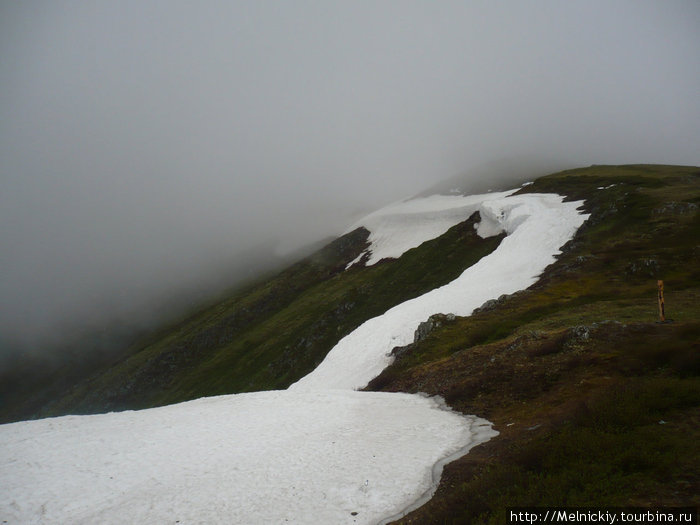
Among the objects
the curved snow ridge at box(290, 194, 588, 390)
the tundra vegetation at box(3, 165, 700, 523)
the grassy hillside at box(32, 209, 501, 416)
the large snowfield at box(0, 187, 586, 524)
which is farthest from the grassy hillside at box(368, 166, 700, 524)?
the grassy hillside at box(32, 209, 501, 416)

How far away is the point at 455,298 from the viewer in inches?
1868

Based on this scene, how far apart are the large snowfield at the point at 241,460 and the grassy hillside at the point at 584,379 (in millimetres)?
2186

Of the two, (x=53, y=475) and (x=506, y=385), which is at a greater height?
(x=53, y=475)

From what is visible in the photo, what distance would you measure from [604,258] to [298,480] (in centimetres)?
4180

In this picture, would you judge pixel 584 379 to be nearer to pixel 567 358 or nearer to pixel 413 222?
pixel 567 358

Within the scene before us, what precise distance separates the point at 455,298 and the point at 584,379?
27665 mm

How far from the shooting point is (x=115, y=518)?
50.5ft

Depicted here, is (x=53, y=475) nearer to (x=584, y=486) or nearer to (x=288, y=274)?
(x=584, y=486)

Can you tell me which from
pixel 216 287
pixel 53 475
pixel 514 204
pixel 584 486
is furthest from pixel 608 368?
pixel 216 287

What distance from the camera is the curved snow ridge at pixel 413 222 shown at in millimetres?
113625

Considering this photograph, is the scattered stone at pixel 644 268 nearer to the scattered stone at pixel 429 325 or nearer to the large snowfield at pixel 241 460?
the scattered stone at pixel 429 325

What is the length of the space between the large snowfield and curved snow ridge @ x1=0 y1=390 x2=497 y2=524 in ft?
0.21

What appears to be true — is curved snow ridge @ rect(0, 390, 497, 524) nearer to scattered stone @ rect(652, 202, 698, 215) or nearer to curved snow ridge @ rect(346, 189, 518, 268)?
scattered stone @ rect(652, 202, 698, 215)

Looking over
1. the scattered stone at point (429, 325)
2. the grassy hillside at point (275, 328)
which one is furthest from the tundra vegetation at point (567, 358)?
the grassy hillside at point (275, 328)
